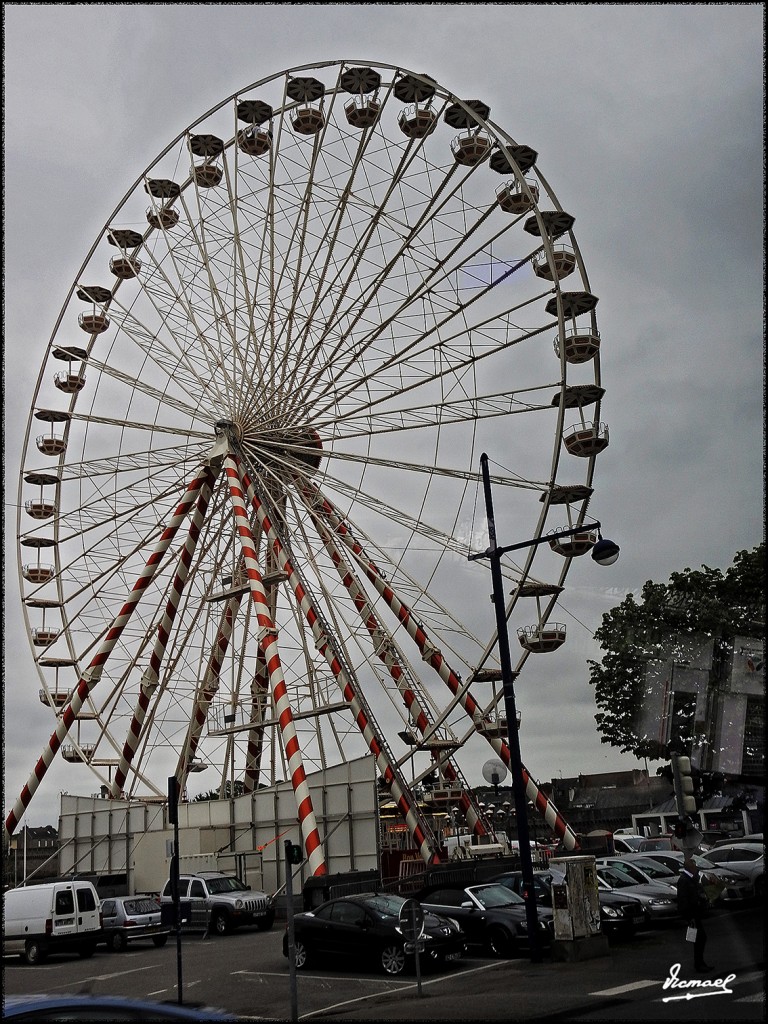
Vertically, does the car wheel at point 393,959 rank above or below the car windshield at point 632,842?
above

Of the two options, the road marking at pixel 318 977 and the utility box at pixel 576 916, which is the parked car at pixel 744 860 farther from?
the road marking at pixel 318 977

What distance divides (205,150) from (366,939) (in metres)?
25.3

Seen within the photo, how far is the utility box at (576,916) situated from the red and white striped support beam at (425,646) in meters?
12.4

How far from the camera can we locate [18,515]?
35.9 m

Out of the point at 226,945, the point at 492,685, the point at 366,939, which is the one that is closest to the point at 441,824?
the point at 492,685

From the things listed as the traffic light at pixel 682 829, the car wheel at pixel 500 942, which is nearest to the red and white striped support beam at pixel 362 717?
the car wheel at pixel 500 942

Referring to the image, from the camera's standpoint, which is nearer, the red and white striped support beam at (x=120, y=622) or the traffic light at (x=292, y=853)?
the traffic light at (x=292, y=853)

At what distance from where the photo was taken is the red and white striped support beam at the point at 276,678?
23.7 m

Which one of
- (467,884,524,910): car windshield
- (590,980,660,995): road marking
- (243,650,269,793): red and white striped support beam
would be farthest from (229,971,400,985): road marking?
(243,650,269,793): red and white striped support beam

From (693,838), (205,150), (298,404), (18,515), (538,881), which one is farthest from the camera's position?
(18,515)

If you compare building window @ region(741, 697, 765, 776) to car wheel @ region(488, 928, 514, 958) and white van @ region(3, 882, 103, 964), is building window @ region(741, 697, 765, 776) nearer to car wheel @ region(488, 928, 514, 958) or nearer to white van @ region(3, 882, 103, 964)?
car wheel @ region(488, 928, 514, 958)

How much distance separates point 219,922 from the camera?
2523 cm

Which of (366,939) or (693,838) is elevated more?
(693,838)

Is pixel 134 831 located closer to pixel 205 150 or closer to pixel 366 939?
pixel 366 939
